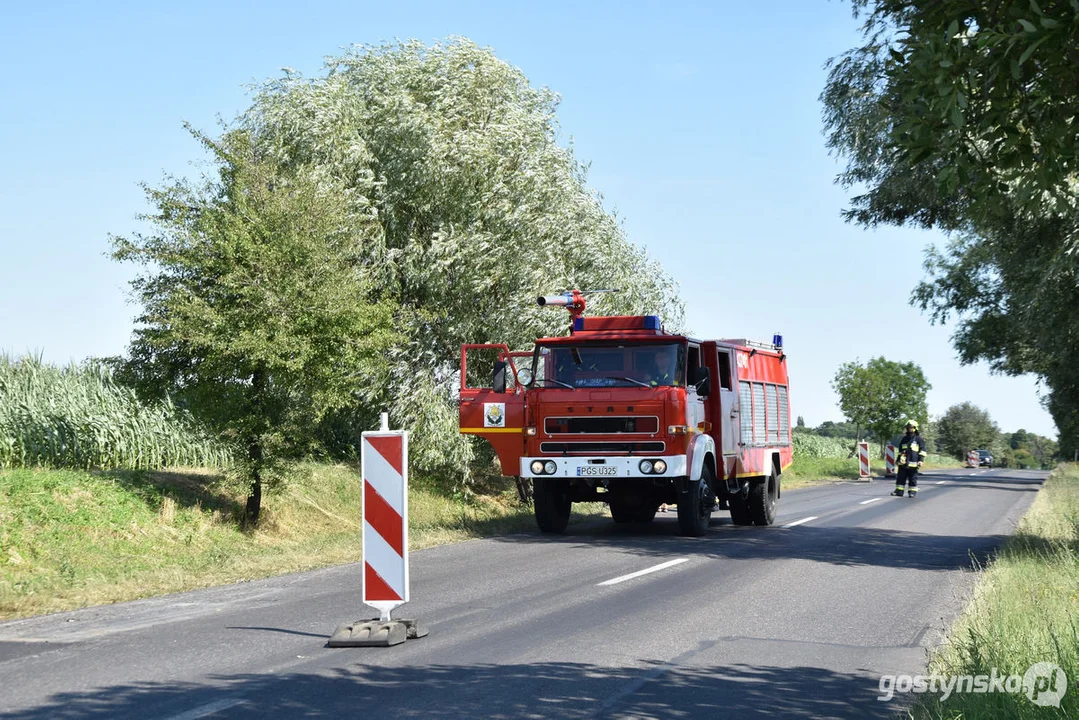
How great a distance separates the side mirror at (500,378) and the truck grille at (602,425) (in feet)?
3.04

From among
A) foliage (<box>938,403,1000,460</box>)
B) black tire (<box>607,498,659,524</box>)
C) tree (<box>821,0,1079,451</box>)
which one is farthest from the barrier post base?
foliage (<box>938,403,1000,460</box>)

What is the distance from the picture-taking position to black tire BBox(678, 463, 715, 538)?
624 inches

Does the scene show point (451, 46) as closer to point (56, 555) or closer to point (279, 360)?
point (279, 360)

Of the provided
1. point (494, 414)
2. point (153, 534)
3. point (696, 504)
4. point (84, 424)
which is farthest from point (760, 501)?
point (84, 424)

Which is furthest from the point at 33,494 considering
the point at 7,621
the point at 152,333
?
the point at 7,621

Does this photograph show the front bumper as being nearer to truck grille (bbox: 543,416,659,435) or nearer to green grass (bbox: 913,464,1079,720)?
truck grille (bbox: 543,416,659,435)

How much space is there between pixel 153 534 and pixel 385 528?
7467 mm

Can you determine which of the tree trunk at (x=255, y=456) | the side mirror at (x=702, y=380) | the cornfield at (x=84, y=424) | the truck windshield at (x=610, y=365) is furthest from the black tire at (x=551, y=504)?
the cornfield at (x=84, y=424)

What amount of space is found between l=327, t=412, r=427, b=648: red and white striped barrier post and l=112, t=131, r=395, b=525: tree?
273 inches

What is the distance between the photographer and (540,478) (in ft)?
51.6

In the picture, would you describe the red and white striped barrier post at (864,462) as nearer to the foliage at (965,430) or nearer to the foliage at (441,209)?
the foliage at (441,209)

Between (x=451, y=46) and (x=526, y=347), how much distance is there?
6638 millimetres

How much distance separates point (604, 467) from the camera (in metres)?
15.3

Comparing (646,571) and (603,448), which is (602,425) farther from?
(646,571)
